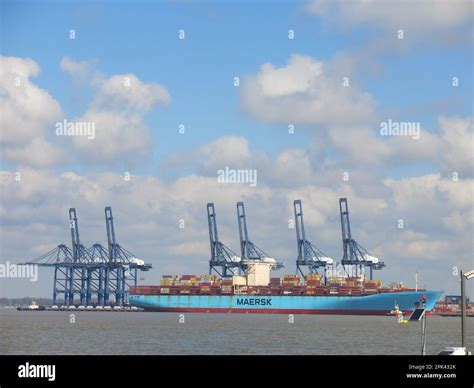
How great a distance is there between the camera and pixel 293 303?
175 m

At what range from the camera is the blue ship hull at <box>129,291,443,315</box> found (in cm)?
17000

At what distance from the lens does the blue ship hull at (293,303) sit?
558ft

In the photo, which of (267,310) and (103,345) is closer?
(103,345)
